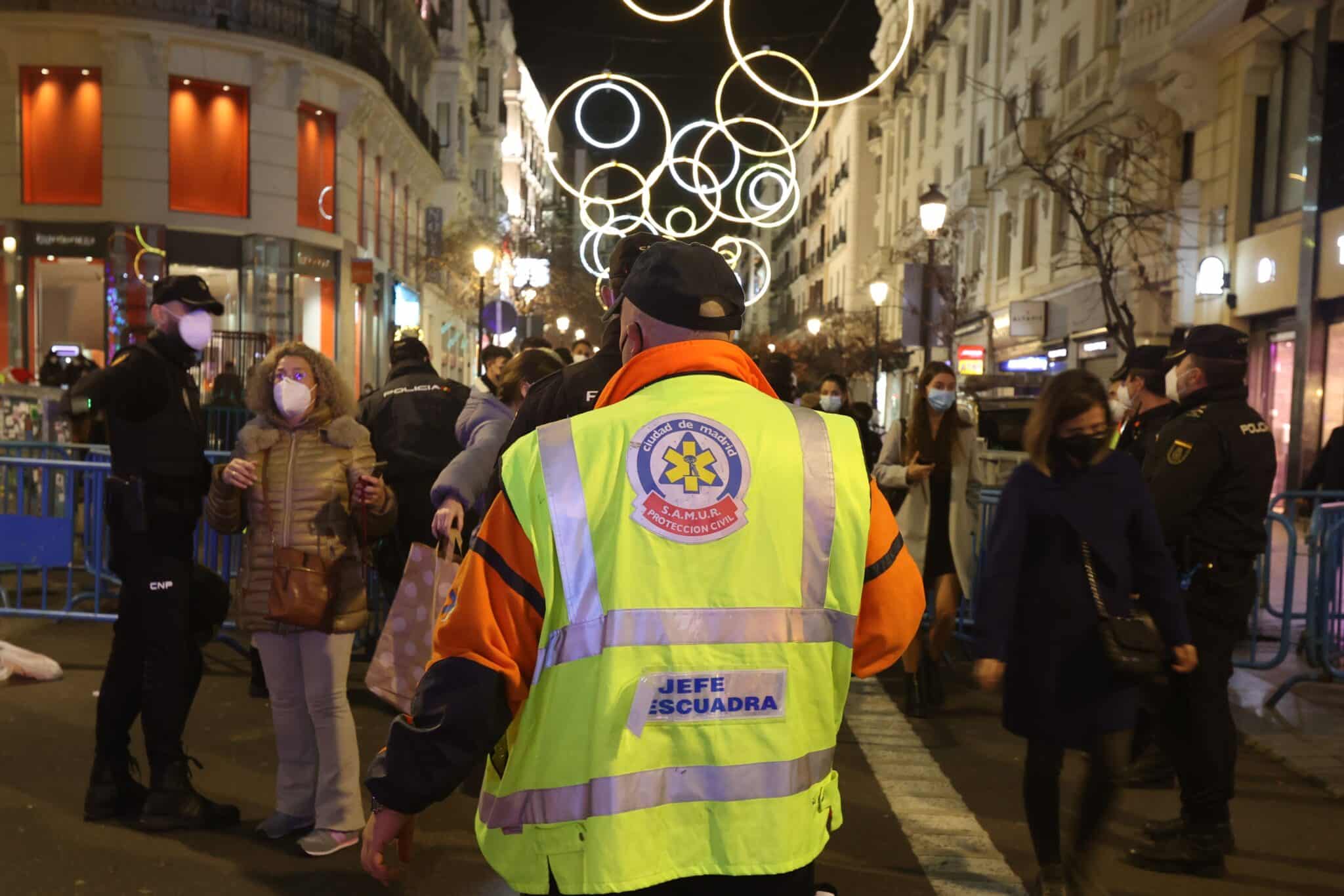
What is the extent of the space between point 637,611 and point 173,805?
12.4 feet

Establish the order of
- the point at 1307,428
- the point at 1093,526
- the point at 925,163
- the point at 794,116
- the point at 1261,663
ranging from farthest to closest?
the point at 794,116 < the point at 925,163 < the point at 1307,428 < the point at 1261,663 < the point at 1093,526

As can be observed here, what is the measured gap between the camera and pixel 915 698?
7.41m

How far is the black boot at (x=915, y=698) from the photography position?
24.1 feet

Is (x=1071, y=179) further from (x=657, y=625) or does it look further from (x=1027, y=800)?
(x=657, y=625)

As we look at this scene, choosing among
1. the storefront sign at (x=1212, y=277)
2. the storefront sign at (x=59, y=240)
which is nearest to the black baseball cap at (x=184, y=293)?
the storefront sign at (x=1212, y=277)

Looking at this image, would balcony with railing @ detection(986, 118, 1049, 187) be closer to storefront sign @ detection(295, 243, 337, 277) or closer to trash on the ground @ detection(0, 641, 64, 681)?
storefront sign @ detection(295, 243, 337, 277)

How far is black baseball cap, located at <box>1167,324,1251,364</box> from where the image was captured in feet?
16.8

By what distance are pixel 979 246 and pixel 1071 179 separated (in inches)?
749

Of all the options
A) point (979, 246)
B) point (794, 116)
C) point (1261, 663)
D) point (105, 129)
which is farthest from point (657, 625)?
point (794, 116)

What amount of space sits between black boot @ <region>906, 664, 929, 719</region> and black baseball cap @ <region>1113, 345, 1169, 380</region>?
6.97ft

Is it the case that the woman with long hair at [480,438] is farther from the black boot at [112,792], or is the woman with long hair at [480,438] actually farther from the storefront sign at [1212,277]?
the storefront sign at [1212,277]

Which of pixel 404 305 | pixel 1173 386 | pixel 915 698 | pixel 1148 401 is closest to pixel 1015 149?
pixel 404 305

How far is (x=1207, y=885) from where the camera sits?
4.82 metres

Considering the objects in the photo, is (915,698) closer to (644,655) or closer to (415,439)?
(415,439)
